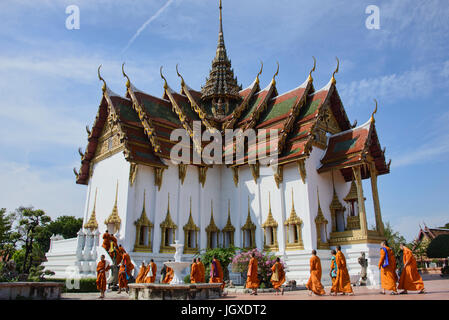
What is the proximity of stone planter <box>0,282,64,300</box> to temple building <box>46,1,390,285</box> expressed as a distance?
487cm

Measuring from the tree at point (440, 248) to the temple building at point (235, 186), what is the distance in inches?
349

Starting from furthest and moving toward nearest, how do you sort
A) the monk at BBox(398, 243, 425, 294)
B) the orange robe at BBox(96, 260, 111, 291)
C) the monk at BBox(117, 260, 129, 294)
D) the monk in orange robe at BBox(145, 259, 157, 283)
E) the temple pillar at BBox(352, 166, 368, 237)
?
the temple pillar at BBox(352, 166, 368, 237) → the monk in orange robe at BBox(145, 259, 157, 283) → the monk at BBox(117, 260, 129, 294) → the orange robe at BBox(96, 260, 111, 291) → the monk at BBox(398, 243, 425, 294)

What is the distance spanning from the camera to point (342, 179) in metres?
17.0

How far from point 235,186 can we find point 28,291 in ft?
33.5

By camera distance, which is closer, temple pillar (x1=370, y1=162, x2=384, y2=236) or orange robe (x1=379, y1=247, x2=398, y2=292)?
orange robe (x1=379, y1=247, x2=398, y2=292)

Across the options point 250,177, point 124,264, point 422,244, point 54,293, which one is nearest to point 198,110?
point 250,177

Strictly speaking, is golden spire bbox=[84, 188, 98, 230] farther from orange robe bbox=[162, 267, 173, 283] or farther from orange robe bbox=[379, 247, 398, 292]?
orange robe bbox=[379, 247, 398, 292]

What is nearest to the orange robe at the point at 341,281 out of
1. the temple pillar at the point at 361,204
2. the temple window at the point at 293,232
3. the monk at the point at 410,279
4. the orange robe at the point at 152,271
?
the monk at the point at 410,279

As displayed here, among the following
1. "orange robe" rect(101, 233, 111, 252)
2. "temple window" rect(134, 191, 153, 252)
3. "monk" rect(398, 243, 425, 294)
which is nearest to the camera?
"monk" rect(398, 243, 425, 294)

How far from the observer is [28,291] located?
8.61 metres

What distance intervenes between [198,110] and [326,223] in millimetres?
8927

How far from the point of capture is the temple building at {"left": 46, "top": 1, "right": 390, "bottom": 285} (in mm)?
14641

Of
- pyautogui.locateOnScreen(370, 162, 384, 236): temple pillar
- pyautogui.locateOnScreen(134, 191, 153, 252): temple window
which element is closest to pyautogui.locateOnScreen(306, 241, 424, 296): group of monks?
pyautogui.locateOnScreen(370, 162, 384, 236): temple pillar

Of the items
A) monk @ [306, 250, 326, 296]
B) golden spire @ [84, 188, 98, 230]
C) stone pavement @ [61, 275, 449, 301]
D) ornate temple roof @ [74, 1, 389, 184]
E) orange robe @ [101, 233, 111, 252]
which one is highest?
ornate temple roof @ [74, 1, 389, 184]
